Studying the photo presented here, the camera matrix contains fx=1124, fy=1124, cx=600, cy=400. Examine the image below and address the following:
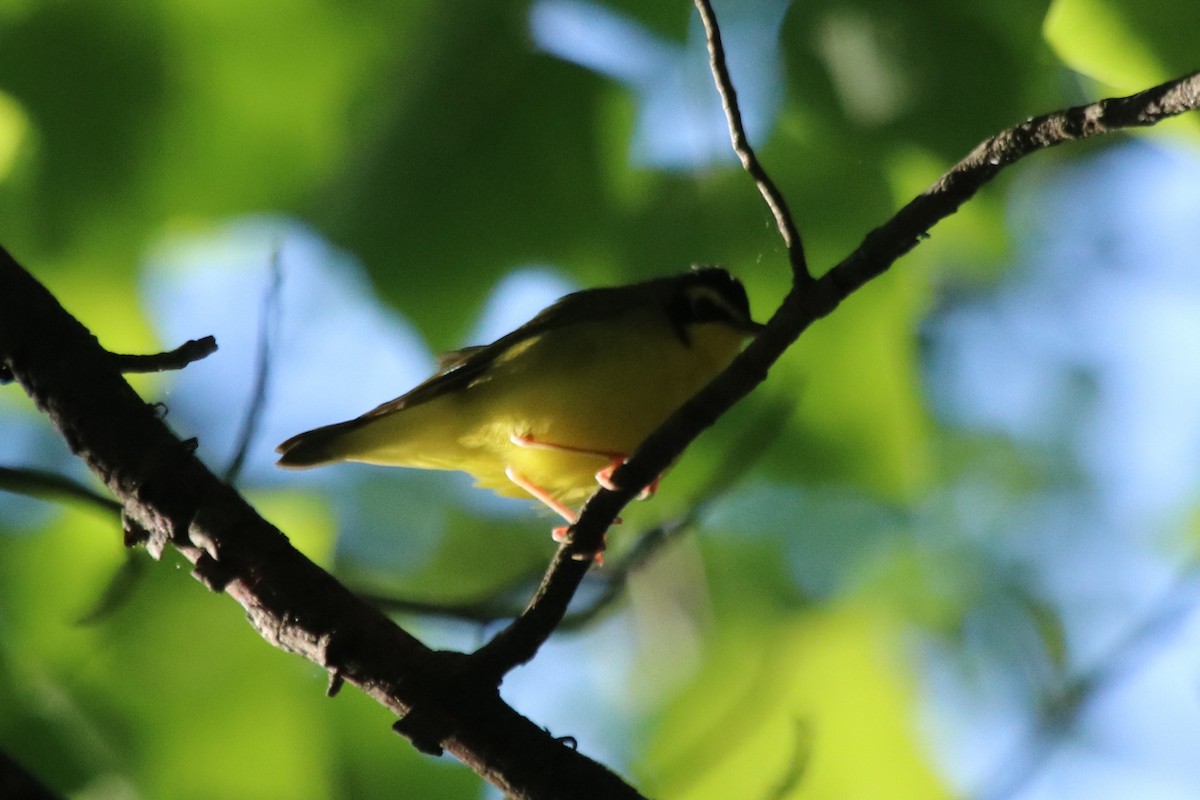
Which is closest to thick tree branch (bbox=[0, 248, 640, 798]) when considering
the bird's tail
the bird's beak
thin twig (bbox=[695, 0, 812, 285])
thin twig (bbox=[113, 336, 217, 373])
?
thin twig (bbox=[113, 336, 217, 373])

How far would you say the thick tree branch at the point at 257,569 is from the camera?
1339 mm

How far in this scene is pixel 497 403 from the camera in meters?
1.97

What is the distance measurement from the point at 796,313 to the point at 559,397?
0.73 metres

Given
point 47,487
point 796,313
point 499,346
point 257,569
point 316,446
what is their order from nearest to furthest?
1. point 796,313
2. point 257,569
3. point 47,487
4. point 316,446
5. point 499,346

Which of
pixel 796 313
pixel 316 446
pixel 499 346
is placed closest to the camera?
pixel 796 313

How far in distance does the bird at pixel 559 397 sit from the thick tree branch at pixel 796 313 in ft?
1.87

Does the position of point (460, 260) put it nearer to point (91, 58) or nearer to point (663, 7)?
point (663, 7)

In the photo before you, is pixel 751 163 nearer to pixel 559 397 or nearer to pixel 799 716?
pixel 559 397

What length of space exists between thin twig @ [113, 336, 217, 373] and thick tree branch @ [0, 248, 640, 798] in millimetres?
19

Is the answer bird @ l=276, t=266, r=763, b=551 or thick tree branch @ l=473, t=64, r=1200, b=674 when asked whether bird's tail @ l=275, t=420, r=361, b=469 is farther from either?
thick tree branch @ l=473, t=64, r=1200, b=674

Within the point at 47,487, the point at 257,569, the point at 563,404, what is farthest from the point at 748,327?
the point at 47,487

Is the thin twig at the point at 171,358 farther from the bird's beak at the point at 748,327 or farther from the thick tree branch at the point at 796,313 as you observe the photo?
the bird's beak at the point at 748,327

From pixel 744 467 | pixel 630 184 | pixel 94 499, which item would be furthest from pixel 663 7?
pixel 94 499

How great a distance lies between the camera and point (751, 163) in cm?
127
